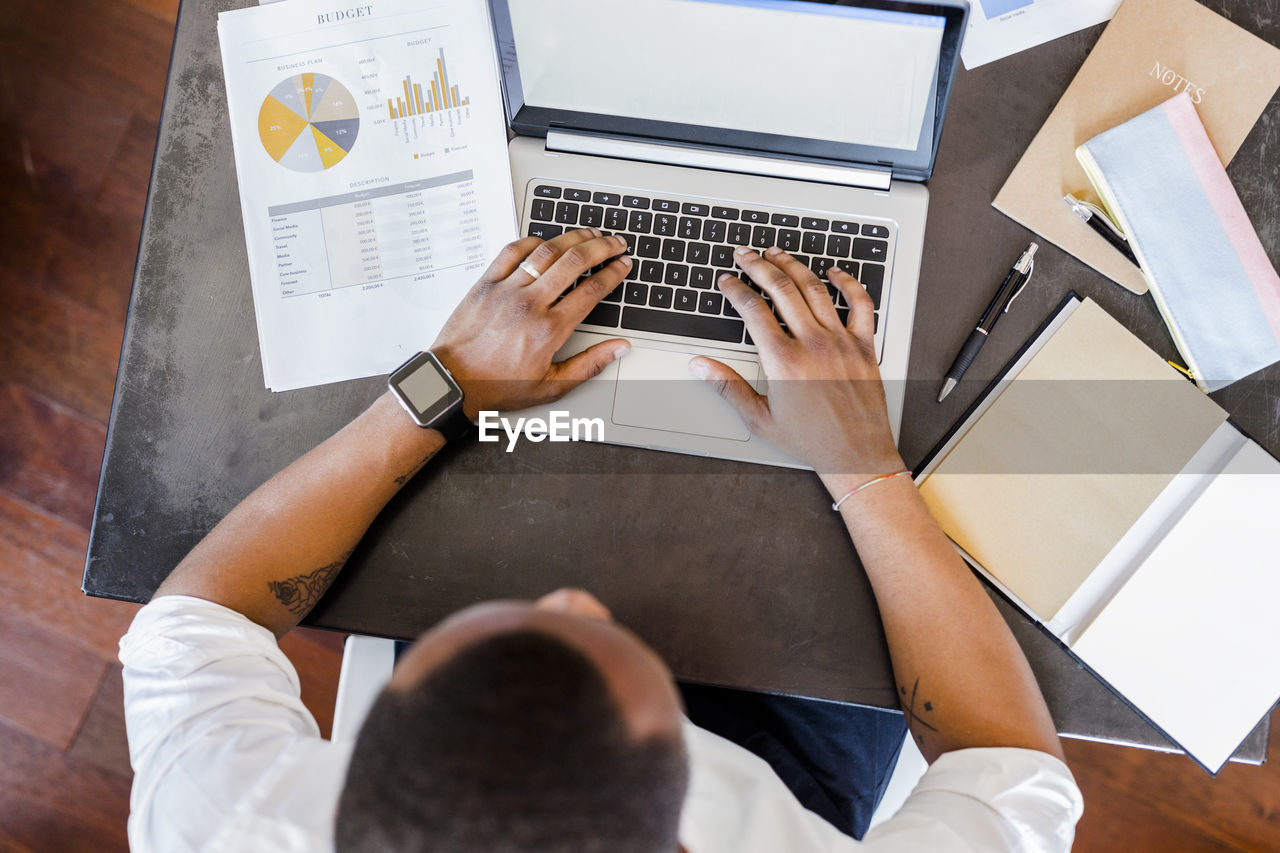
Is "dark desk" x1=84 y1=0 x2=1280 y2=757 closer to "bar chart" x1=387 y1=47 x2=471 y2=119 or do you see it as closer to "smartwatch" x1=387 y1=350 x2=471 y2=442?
"smartwatch" x1=387 y1=350 x2=471 y2=442

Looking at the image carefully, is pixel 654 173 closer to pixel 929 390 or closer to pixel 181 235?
pixel 929 390

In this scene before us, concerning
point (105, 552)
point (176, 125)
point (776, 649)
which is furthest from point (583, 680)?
point (176, 125)

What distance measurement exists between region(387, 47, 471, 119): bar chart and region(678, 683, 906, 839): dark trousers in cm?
73

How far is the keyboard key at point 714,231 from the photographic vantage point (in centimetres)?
82

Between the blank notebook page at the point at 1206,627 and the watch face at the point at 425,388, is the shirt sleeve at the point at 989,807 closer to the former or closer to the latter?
the blank notebook page at the point at 1206,627

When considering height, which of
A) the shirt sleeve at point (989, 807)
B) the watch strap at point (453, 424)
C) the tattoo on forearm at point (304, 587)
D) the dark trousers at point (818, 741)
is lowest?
the dark trousers at point (818, 741)

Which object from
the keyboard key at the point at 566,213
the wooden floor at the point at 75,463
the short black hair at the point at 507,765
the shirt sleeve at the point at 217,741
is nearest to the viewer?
the short black hair at the point at 507,765

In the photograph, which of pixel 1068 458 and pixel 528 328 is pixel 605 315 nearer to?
pixel 528 328

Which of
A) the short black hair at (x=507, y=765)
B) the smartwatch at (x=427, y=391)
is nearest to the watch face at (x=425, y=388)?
the smartwatch at (x=427, y=391)

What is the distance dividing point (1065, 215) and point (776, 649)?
55 centimetres

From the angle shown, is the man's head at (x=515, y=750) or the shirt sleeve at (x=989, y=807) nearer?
the man's head at (x=515, y=750)

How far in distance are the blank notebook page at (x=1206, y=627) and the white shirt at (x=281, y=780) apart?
127 millimetres

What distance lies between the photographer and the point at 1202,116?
0.81 metres

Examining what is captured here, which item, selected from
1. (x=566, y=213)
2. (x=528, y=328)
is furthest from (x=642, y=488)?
(x=566, y=213)
